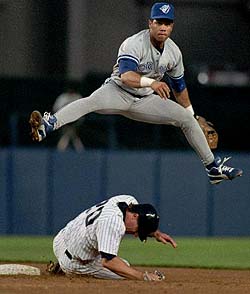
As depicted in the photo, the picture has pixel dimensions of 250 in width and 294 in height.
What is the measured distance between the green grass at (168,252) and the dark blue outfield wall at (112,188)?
1.54 ft

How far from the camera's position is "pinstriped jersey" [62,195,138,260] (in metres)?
9.83

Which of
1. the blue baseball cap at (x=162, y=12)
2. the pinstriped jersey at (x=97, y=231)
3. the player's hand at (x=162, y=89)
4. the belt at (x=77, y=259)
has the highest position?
the blue baseball cap at (x=162, y=12)

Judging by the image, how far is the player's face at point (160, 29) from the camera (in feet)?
35.4

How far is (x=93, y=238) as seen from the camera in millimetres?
10258

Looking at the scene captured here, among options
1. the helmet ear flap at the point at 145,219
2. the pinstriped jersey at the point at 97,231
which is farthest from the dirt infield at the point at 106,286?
the helmet ear flap at the point at 145,219

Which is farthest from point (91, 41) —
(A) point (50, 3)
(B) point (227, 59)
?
(B) point (227, 59)

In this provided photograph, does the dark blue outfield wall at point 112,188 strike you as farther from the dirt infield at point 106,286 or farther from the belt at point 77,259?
the belt at point 77,259

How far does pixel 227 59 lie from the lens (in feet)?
67.4

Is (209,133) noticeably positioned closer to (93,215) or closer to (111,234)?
(93,215)

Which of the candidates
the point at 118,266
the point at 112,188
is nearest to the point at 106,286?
the point at 118,266

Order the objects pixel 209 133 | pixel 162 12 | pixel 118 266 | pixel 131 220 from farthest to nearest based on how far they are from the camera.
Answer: pixel 209 133 → pixel 162 12 → pixel 131 220 → pixel 118 266

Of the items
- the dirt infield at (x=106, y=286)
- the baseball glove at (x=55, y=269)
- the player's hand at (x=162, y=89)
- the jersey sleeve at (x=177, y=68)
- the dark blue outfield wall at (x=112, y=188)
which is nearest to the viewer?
the dirt infield at (x=106, y=286)

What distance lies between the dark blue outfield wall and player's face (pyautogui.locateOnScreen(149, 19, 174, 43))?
672cm

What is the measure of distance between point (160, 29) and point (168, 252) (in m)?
4.80
